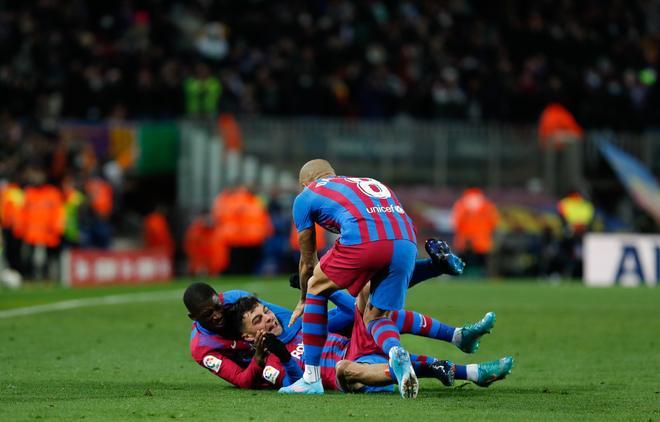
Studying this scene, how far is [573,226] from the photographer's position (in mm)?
26562

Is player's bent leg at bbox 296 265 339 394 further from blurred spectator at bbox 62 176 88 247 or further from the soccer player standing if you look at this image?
blurred spectator at bbox 62 176 88 247

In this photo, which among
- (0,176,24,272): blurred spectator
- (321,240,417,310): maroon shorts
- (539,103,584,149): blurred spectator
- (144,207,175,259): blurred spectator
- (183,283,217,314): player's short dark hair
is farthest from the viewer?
(539,103,584,149): blurred spectator

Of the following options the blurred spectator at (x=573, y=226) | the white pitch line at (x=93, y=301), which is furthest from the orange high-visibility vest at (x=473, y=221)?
the white pitch line at (x=93, y=301)

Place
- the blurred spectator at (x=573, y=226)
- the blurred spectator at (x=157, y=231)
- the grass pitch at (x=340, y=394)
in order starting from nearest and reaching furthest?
the grass pitch at (x=340, y=394) < the blurred spectator at (x=573, y=226) < the blurred spectator at (x=157, y=231)

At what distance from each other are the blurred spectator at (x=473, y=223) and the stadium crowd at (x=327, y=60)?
15.2ft

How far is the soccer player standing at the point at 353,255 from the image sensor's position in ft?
30.2

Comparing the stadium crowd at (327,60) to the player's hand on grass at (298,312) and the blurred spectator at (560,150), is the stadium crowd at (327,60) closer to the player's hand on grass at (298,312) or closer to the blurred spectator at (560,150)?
the blurred spectator at (560,150)

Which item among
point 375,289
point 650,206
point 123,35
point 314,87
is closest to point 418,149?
point 314,87

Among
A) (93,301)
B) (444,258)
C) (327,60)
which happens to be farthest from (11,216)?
(444,258)

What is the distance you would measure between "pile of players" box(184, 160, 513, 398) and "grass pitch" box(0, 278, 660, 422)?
0.61 feet

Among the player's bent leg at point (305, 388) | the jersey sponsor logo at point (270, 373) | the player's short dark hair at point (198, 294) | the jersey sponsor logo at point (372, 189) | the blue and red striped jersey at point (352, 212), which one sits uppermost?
the jersey sponsor logo at point (372, 189)

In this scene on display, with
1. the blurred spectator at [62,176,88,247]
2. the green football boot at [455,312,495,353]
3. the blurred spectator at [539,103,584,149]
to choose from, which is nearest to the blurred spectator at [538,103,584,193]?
the blurred spectator at [539,103,584,149]

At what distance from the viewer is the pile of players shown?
922 centimetres

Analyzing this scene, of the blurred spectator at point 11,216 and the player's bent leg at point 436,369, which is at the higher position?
the player's bent leg at point 436,369
